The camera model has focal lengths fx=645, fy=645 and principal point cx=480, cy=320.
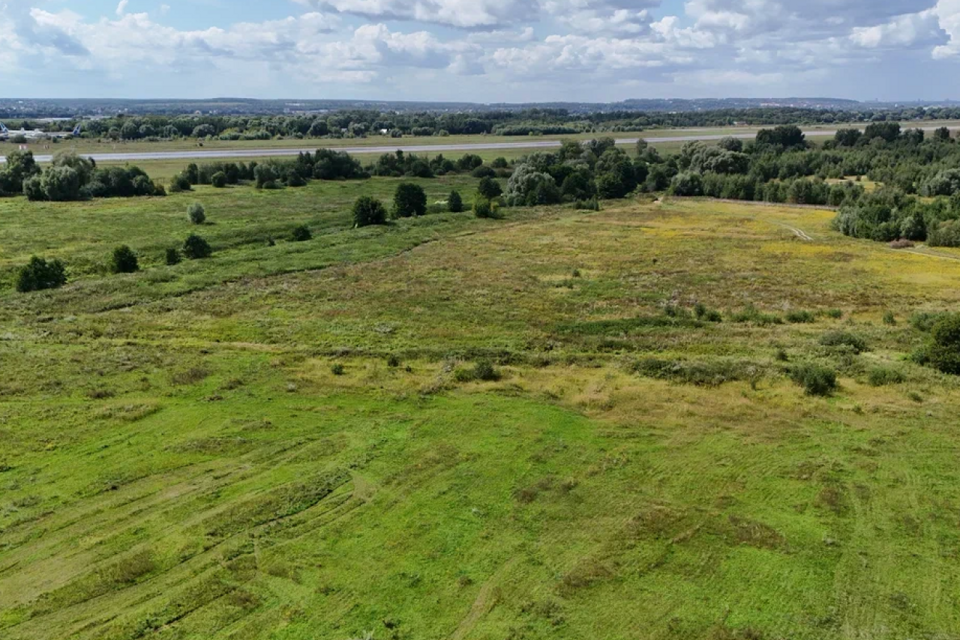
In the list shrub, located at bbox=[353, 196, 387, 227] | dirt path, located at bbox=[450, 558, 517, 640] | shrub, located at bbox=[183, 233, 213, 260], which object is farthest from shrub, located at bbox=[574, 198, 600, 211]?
dirt path, located at bbox=[450, 558, 517, 640]

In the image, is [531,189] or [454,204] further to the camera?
[531,189]

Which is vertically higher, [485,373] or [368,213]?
[368,213]

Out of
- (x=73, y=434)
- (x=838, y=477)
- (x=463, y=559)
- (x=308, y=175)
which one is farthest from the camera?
(x=308, y=175)

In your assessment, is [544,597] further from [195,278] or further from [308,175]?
[308,175]

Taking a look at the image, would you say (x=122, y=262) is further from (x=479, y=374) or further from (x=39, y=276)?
(x=479, y=374)

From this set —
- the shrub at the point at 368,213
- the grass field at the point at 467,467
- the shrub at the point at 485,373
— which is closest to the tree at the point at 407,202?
the shrub at the point at 368,213

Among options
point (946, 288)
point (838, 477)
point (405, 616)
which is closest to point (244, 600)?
point (405, 616)

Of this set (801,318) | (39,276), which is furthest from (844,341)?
(39,276)
